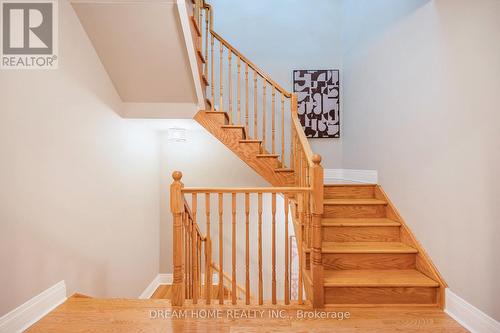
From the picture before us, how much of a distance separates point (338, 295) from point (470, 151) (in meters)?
1.31

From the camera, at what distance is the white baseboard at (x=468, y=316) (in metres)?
1.54

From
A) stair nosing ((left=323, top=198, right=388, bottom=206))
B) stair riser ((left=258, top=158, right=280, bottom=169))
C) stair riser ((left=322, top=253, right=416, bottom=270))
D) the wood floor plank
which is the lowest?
the wood floor plank

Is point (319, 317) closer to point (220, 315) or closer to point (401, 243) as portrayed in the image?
point (220, 315)

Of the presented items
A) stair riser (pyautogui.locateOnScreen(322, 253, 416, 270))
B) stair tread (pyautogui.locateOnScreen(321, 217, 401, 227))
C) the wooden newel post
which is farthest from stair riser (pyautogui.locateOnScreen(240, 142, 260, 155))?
stair riser (pyautogui.locateOnScreen(322, 253, 416, 270))

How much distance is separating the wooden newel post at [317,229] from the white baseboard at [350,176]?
153cm

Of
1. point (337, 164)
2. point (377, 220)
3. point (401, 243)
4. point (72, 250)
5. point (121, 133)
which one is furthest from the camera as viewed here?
point (337, 164)

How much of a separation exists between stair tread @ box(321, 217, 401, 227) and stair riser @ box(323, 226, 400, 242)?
0.12ft

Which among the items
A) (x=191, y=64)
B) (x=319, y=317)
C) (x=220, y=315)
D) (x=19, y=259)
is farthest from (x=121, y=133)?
(x=319, y=317)

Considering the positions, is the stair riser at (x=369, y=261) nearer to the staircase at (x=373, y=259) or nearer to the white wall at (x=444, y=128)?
the staircase at (x=373, y=259)

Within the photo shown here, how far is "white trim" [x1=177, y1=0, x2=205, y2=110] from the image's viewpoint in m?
2.11

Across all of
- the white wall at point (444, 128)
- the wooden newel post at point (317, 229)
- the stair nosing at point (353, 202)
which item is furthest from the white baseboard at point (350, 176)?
the wooden newel post at point (317, 229)

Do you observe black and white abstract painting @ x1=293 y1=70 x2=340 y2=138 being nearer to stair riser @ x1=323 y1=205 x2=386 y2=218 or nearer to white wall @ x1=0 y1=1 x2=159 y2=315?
stair riser @ x1=323 y1=205 x2=386 y2=218

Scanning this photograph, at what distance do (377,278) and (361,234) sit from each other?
50cm

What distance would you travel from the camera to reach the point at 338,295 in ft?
6.32
